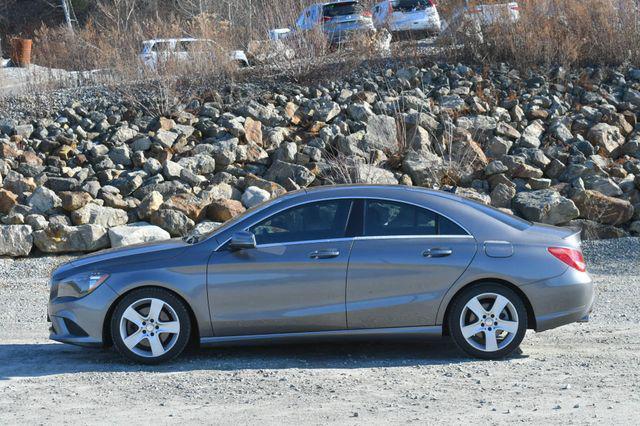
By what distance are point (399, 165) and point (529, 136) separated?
123 inches

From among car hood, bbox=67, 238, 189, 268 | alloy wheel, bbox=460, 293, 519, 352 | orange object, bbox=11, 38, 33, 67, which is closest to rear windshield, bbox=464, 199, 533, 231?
alloy wheel, bbox=460, 293, 519, 352

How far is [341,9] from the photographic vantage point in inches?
1049

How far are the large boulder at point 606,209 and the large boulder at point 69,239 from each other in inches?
300

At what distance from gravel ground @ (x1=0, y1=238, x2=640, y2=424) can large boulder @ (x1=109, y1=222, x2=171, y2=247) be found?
15.1 feet

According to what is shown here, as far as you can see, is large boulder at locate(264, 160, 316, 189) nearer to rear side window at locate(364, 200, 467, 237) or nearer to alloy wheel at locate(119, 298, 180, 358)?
rear side window at locate(364, 200, 467, 237)

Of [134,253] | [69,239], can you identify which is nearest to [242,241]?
[134,253]

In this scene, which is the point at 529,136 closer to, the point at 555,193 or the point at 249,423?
the point at 555,193

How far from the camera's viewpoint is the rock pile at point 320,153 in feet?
52.3

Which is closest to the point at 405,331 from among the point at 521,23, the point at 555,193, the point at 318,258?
the point at 318,258

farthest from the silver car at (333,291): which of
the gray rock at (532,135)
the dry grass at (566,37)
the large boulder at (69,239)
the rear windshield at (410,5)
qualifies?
the rear windshield at (410,5)

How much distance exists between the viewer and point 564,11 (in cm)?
2414

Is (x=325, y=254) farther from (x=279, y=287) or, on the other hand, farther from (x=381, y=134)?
(x=381, y=134)

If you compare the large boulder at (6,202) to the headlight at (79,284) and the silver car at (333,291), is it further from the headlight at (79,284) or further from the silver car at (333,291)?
the silver car at (333,291)

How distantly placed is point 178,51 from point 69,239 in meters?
8.58
